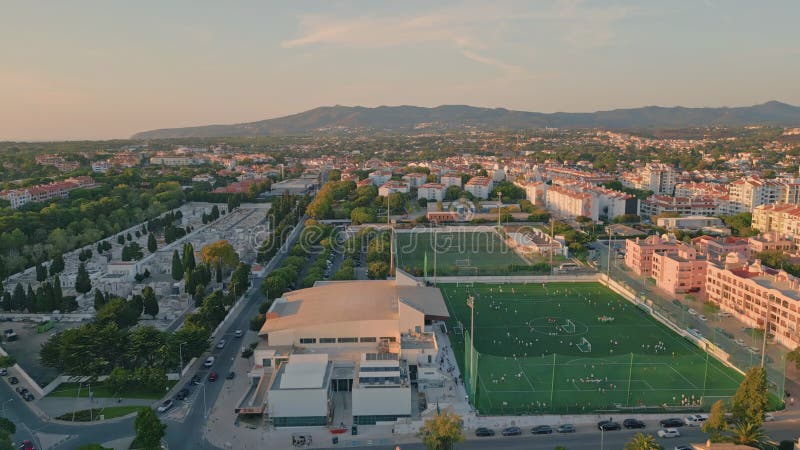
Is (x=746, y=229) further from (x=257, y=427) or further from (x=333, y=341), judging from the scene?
(x=257, y=427)

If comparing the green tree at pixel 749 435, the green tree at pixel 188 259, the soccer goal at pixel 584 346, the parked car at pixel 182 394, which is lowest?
the soccer goal at pixel 584 346

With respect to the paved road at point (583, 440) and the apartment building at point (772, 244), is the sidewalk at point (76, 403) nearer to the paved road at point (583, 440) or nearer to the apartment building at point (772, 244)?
the paved road at point (583, 440)

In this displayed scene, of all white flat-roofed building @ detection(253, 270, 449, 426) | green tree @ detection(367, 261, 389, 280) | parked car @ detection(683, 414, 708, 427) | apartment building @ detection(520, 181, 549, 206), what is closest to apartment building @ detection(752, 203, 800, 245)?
apartment building @ detection(520, 181, 549, 206)

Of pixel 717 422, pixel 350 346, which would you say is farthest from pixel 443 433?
pixel 350 346

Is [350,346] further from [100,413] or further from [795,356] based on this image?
[795,356]

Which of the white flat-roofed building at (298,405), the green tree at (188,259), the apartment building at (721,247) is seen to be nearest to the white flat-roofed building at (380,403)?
the white flat-roofed building at (298,405)
